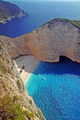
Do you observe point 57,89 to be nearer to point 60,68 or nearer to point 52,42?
point 60,68

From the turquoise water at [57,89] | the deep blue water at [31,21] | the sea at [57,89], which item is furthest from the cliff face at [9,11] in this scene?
the turquoise water at [57,89]

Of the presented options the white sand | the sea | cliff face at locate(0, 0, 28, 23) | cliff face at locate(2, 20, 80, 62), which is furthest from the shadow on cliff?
cliff face at locate(0, 0, 28, 23)

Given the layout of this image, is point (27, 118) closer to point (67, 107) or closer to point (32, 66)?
point (67, 107)

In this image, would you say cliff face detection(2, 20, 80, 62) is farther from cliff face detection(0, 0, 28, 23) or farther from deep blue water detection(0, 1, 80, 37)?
cliff face detection(0, 0, 28, 23)

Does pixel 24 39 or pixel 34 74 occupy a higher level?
pixel 24 39

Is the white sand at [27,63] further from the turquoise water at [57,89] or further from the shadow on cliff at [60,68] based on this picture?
the shadow on cliff at [60,68]

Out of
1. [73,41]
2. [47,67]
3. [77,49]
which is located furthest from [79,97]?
[73,41]
